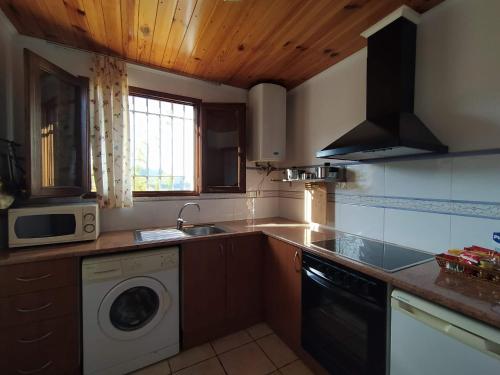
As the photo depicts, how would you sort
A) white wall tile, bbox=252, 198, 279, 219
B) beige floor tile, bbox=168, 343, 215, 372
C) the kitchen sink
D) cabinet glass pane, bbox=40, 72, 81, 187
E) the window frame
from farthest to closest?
white wall tile, bbox=252, 198, 279, 219 < the window frame < the kitchen sink < beige floor tile, bbox=168, 343, 215, 372 < cabinet glass pane, bbox=40, 72, 81, 187

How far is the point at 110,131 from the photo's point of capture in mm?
1814

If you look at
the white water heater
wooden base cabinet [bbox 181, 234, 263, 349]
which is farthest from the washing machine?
the white water heater

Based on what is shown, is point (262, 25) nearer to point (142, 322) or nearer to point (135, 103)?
point (135, 103)

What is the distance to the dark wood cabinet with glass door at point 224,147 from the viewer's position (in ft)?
7.39

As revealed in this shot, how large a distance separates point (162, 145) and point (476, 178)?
7.60 feet

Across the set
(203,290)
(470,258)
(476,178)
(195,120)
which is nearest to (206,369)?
(203,290)

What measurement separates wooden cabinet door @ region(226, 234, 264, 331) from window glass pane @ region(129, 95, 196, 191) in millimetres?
858

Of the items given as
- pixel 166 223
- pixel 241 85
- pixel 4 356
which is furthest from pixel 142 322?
pixel 241 85

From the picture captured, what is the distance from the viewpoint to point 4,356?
1.17m

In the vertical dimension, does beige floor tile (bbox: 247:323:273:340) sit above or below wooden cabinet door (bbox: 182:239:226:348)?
below

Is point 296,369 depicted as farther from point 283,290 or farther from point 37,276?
point 37,276

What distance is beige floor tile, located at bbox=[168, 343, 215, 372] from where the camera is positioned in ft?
5.09

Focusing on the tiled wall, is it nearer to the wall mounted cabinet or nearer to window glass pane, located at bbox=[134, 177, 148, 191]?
window glass pane, located at bbox=[134, 177, 148, 191]

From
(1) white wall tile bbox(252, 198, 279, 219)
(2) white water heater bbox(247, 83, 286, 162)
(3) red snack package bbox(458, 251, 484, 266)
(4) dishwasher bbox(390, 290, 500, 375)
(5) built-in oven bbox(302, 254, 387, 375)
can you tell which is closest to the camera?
(4) dishwasher bbox(390, 290, 500, 375)
